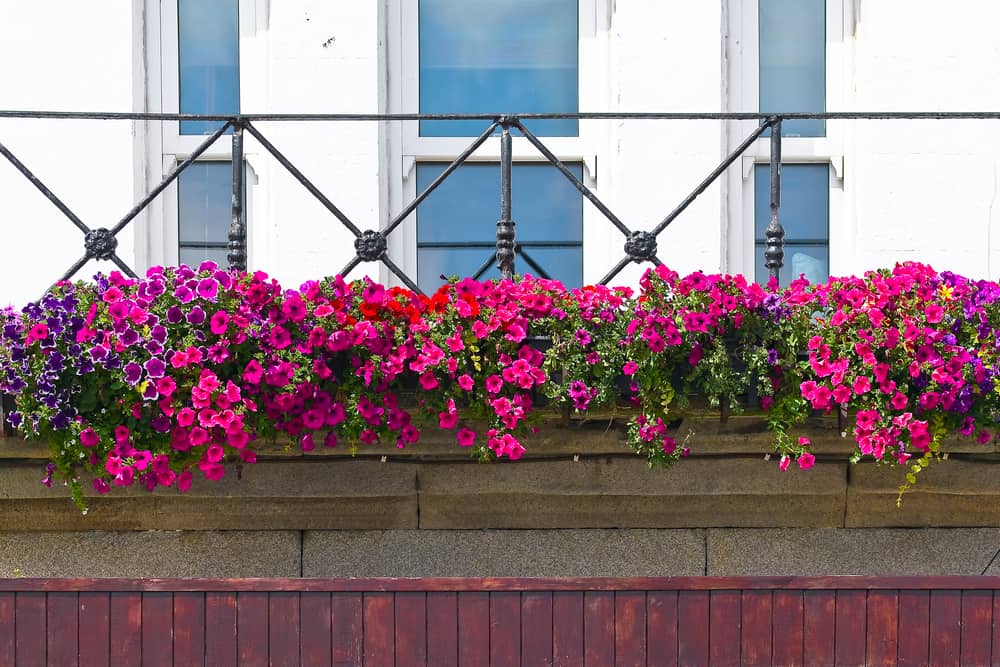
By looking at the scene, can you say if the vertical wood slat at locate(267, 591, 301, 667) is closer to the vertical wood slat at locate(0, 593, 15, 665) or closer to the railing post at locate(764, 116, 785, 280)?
the vertical wood slat at locate(0, 593, 15, 665)

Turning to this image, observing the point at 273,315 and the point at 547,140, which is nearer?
the point at 273,315

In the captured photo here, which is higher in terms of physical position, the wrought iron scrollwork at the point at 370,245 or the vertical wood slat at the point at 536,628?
the wrought iron scrollwork at the point at 370,245

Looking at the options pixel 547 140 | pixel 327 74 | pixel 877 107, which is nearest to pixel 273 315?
pixel 327 74

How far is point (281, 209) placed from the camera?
197 inches

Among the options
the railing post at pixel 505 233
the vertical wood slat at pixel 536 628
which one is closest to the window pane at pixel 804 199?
the railing post at pixel 505 233

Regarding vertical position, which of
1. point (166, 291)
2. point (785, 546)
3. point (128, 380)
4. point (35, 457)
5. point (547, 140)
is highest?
point (547, 140)

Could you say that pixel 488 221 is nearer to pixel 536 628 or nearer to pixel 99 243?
pixel 99 243

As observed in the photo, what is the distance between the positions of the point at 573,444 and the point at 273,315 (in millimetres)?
1195

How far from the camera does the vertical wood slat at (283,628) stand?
171 inches

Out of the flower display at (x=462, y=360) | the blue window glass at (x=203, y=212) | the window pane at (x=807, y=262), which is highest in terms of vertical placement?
the blue window glass at (x=203, y=212)

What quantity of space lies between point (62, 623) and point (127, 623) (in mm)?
231

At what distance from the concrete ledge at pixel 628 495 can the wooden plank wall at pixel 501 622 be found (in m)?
0.33

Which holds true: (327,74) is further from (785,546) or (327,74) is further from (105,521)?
(785,546)

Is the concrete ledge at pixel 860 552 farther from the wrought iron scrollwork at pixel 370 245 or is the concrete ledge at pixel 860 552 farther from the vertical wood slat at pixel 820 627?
the wrought iron scrollwork at pixel 370 245
